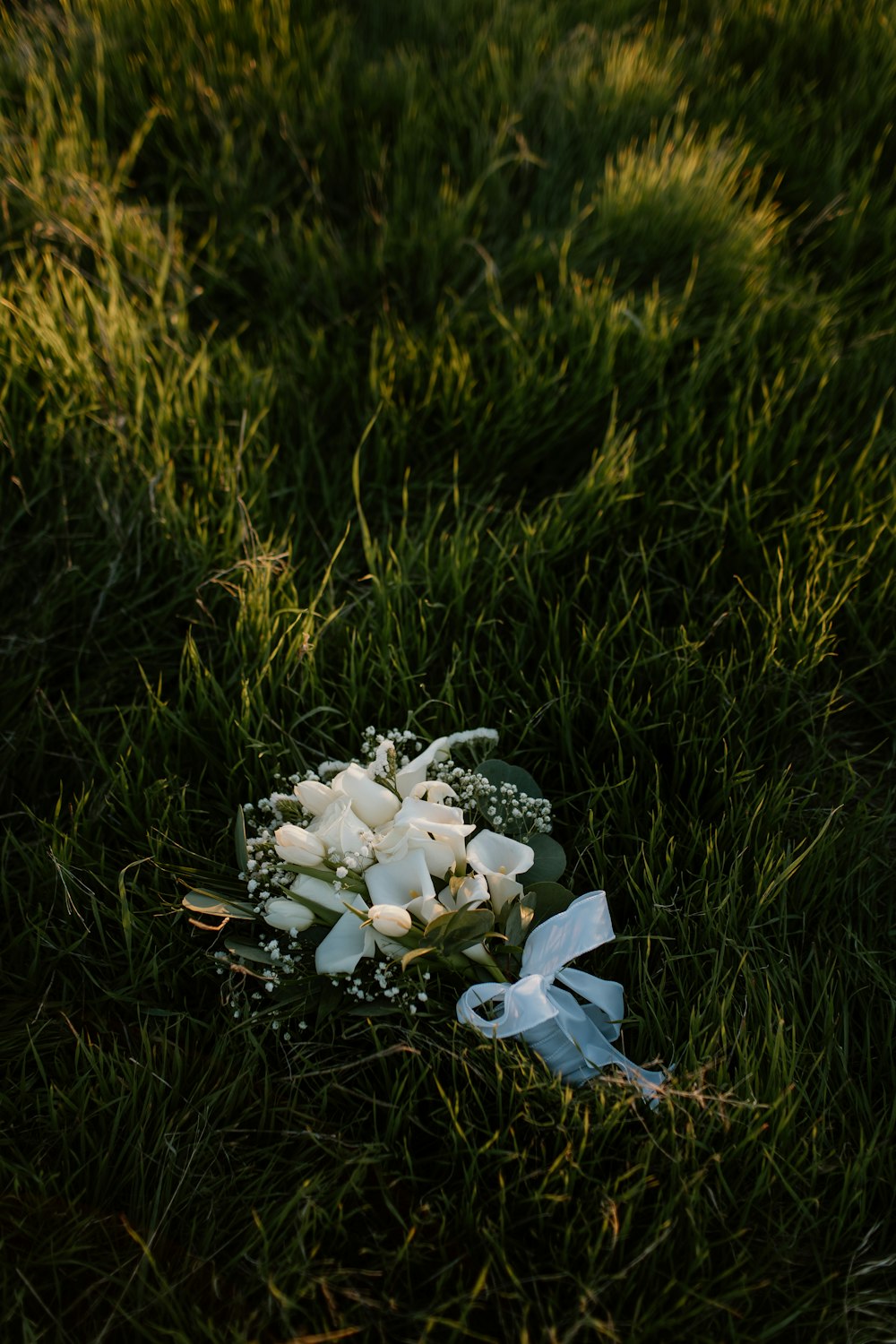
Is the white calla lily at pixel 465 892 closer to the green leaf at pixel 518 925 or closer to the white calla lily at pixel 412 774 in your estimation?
the green leaf at pixel 518 925

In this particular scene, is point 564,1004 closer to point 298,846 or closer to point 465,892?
point 465,892

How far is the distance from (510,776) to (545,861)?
0.50 ft

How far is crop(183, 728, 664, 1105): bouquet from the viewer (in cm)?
120

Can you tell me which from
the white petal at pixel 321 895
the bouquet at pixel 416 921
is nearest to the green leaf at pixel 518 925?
the bouquet at pixel 416 921

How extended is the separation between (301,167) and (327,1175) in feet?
7.92

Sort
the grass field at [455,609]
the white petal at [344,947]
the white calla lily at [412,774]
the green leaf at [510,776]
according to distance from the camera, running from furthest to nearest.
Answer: the green leaf at [510,776], the white calla lily at [412,774], the white petal at [344,947], the grass field at [455,609]

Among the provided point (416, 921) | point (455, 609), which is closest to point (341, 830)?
point (416, 921)

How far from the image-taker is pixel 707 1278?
1.07 m

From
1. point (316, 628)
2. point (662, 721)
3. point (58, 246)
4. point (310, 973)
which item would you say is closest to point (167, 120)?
point (58, 246)

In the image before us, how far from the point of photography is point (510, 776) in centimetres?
145

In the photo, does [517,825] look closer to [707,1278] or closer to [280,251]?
Answer: [707,1278]

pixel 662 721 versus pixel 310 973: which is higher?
pixel 662 721

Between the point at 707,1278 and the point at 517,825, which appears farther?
the point at 517,825

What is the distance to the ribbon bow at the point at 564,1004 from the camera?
1.17 meters
